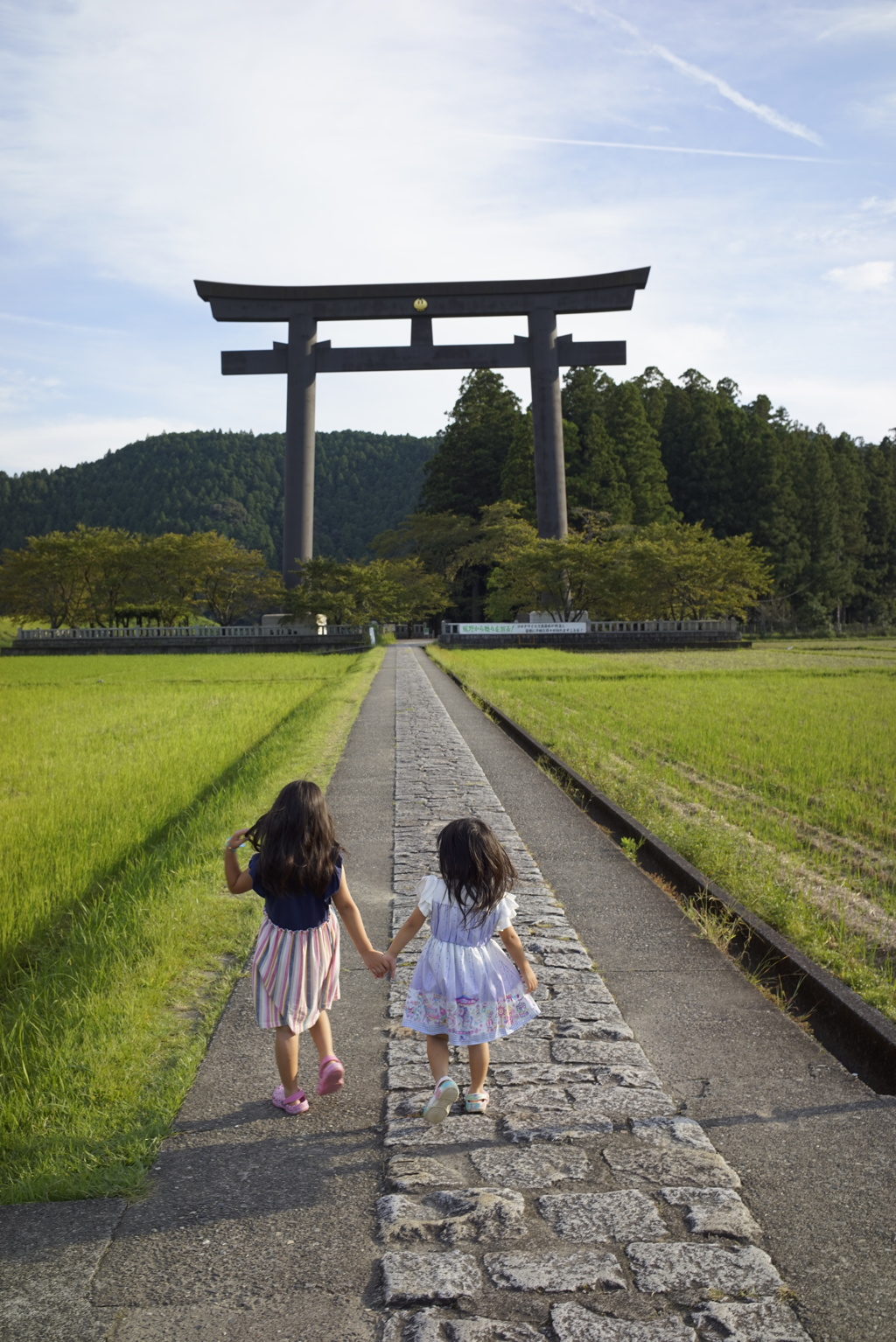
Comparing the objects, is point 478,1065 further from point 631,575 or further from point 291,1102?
point 631,575

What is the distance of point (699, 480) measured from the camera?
55.7 metres

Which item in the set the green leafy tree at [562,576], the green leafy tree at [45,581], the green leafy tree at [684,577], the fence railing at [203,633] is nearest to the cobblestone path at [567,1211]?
the green leafy tree at [562,576]

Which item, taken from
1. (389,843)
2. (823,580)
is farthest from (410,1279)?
(823,580)

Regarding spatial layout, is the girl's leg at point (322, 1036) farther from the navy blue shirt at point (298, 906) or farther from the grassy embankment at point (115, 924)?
the grassy embankment at point (115, 924)

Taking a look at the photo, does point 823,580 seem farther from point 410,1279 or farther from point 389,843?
point 410,1279

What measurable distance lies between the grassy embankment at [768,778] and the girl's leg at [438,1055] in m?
1.65

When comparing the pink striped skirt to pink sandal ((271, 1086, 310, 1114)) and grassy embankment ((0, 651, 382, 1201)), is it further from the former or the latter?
grassy embankment ((0, 651, 382, 1201))

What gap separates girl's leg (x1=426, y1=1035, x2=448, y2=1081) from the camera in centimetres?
284

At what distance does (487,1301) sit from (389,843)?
4.25 meters

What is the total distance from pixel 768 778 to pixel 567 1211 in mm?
6502

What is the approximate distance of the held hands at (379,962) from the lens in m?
2.92

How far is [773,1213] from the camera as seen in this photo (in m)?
2.31

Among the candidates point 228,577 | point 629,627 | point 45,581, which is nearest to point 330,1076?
point 629,627

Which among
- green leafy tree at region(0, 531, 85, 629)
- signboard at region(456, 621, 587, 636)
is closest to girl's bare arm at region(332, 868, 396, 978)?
signboard at region(456, 621, 587, 636)
